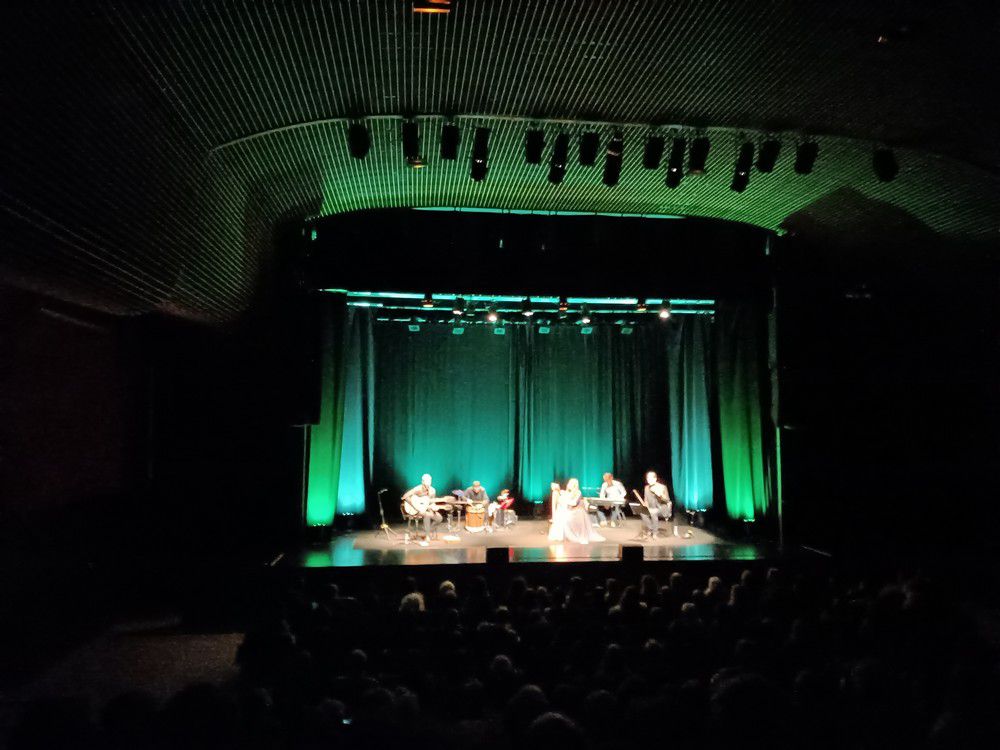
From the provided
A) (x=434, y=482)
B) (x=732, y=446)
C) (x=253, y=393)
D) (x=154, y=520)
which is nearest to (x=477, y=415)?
(x=434, y=482)

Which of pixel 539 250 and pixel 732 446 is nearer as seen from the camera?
pixel 539 250

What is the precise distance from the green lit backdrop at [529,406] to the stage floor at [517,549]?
5.99 feet

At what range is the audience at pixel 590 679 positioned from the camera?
120 inches

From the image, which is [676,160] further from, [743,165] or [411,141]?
[411,141]

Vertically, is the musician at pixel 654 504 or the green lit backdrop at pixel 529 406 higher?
the green lit backdrop at pixel 529 406

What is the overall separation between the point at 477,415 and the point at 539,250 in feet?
19.6

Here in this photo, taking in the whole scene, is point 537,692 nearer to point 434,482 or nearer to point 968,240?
point 968,240

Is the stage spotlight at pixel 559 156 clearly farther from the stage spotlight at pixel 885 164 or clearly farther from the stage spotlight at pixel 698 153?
the stage spotlight at pixel 885 164

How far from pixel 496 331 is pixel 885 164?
901 centimetres

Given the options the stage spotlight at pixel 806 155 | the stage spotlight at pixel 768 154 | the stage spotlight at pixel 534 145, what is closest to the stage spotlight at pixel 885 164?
the stage spotlight at pixel 806 155

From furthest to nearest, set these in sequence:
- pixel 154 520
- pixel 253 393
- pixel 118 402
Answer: pixel 253 393 → pixel 154 520 → pixel 118 402

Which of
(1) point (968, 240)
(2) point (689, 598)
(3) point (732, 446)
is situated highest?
(1) point (968, 240)

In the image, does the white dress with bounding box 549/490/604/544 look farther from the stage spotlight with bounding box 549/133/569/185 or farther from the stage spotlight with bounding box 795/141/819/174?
the stage spotlight with bounding box 795/141/819/174

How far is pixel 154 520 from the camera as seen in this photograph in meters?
8.92
